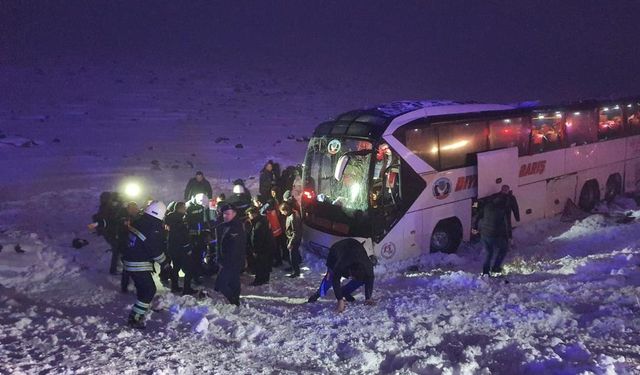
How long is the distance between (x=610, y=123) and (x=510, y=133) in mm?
5244

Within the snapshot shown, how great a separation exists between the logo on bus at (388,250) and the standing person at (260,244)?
2398mm

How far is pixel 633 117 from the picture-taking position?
17.4 meters

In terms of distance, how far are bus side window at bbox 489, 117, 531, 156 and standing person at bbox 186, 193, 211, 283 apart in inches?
283

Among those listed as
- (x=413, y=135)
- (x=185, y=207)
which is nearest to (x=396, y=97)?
(x=413, y=135)

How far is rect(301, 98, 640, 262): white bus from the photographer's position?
10938 millimetres

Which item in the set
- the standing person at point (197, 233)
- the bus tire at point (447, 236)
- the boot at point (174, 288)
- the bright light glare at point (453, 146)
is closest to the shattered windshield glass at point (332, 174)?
A: the bright light glare at point (453, 146)

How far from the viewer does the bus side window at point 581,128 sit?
15172 millimetres

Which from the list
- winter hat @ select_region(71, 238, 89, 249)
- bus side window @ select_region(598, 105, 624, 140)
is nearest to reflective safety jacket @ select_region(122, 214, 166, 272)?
winter hat @ select_region(71, 238, 89, 249)

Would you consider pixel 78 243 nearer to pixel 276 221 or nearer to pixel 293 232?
pixel 276 221

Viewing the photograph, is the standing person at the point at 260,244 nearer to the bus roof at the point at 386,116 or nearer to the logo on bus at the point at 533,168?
the bus roof at the point at 386,116

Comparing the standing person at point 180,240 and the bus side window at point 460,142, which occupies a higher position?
the bus side window at point 460,142

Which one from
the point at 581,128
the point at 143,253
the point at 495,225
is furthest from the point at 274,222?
the point at 581,128

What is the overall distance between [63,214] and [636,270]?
1288cm

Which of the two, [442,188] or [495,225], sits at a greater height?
[442,188]
